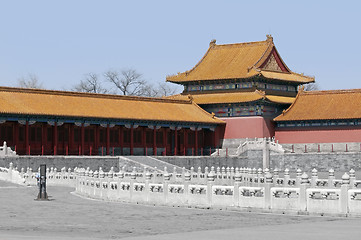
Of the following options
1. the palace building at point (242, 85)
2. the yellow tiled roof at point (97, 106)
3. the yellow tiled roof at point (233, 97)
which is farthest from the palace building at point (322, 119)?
the yellow tiled roof at point (97, 106)

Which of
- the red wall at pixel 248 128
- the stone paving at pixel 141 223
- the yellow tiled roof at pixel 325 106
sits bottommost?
the stone paving at pixel 141 223

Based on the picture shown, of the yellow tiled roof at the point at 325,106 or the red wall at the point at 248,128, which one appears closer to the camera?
the yellow tiled roof at the point at 325,106

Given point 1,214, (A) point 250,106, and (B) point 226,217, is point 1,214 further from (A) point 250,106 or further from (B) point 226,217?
(A) point 250,106

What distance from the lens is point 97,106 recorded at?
2702 inches

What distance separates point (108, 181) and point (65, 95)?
34.1m

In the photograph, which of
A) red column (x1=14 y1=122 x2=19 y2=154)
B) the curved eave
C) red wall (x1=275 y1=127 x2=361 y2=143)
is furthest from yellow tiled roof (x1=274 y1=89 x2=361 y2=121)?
red column (x1=14 y1=122 x2=19 y2=154)

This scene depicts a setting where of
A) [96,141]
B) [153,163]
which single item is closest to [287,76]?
[153,163]

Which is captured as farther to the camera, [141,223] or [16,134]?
[16,134]

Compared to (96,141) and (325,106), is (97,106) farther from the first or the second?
(325,106)

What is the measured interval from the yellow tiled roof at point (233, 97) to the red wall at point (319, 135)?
3.73 metres

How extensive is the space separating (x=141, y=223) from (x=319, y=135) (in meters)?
52.5

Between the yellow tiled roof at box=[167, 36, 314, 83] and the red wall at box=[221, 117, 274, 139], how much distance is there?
4443 millimetres

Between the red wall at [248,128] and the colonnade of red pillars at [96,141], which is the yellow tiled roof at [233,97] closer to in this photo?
the red wall at [248,128]

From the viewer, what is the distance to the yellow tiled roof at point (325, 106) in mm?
72562
